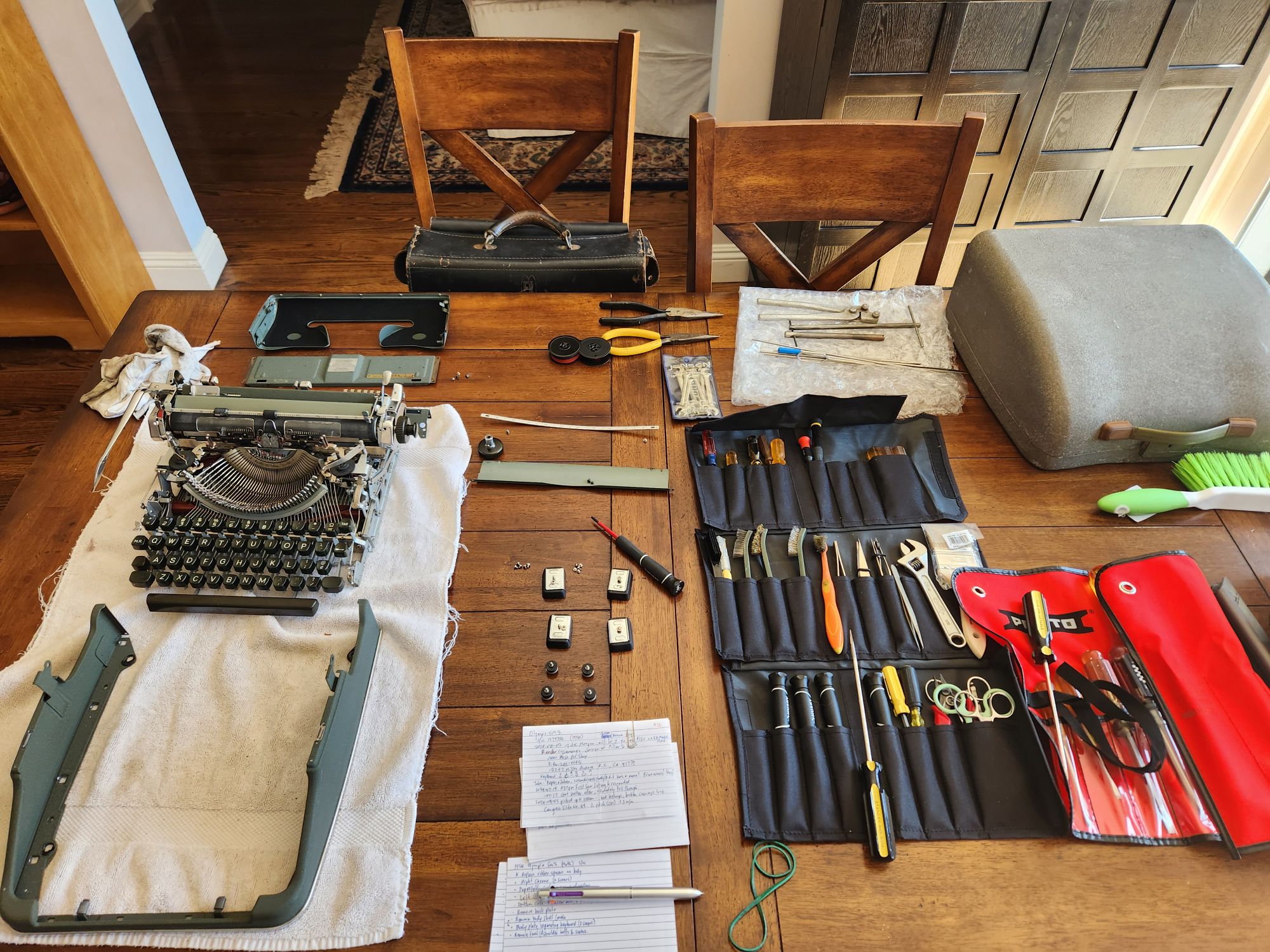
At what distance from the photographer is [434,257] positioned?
5.64 feet

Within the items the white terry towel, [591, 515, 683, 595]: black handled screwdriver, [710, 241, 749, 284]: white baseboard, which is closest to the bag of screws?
[591, 515, 683, 595]: black handled screwdriver

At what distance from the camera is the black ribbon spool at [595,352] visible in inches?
62.3

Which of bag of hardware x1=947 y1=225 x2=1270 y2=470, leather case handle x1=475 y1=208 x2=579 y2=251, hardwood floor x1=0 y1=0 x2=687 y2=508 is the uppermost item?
hardwood floor x1=0 y1=0 x2=687 y2=508

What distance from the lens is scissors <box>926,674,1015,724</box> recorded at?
1.10m

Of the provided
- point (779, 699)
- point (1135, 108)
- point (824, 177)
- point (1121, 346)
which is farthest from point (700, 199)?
point (1135, 108)

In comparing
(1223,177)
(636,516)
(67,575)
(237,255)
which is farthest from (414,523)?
(1223,177)

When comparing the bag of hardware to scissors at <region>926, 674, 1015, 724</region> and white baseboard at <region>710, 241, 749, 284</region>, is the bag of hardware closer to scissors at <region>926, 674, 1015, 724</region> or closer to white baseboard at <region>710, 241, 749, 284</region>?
scissors at <region>926, 674, 1015, 724</region>

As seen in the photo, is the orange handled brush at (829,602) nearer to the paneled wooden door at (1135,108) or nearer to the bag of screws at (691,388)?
the bag of screws at (691,388)

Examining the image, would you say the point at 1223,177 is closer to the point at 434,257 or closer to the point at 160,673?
the point at 434,257

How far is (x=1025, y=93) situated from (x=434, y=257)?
1729 millimetres

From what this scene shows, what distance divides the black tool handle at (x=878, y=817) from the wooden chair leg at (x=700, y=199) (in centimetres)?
106

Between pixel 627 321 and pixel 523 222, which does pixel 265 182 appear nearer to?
pixel 523 222

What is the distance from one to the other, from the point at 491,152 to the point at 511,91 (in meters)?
1.77

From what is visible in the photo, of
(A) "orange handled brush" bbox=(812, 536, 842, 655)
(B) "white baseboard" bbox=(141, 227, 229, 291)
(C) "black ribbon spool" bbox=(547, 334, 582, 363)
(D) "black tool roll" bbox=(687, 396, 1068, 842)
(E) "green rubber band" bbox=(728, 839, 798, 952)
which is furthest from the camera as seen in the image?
(B) "white baseboard" bbox=(141, 227, 229, 291)
